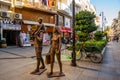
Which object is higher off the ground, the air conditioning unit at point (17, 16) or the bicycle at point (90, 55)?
the air conditioning unit at point (17, 16)

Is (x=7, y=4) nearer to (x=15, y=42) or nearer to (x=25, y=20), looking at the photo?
(x=25, y=20)

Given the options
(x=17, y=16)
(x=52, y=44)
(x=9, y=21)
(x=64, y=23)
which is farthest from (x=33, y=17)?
(x=52, y=44)

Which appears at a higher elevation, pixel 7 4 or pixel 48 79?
pixel 7 4

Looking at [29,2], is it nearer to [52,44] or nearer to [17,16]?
[17,16]

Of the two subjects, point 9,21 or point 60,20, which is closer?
point 9,21

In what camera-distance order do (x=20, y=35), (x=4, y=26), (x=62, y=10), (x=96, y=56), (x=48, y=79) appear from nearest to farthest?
1. (x=48, y=79)
2. (x=96, y=56)
3. (x=4, y=26)
4. (x=20, y=35)
5. (x=62, y=10)

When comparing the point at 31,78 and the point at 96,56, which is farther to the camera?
the point at 96,56

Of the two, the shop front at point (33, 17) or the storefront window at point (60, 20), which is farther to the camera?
the storefront window at point (60, 20)

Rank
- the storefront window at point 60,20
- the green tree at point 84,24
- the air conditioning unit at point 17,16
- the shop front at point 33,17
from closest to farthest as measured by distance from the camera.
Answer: the green tree at point 84,24 → the air conditioning unit at point 17,16 → the shop front at point 33,17 → the storefront window at point 60,20

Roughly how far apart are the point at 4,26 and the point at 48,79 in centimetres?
1636

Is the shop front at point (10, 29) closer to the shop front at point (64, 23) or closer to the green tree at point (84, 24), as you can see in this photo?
the green tree at point (84, 24)

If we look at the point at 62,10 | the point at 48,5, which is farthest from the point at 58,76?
the point at 62,10

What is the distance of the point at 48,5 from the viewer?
31.8 metres

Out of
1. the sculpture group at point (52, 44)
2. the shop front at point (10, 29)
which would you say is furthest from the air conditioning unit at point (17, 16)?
the sculpture group at point (52, 44)
